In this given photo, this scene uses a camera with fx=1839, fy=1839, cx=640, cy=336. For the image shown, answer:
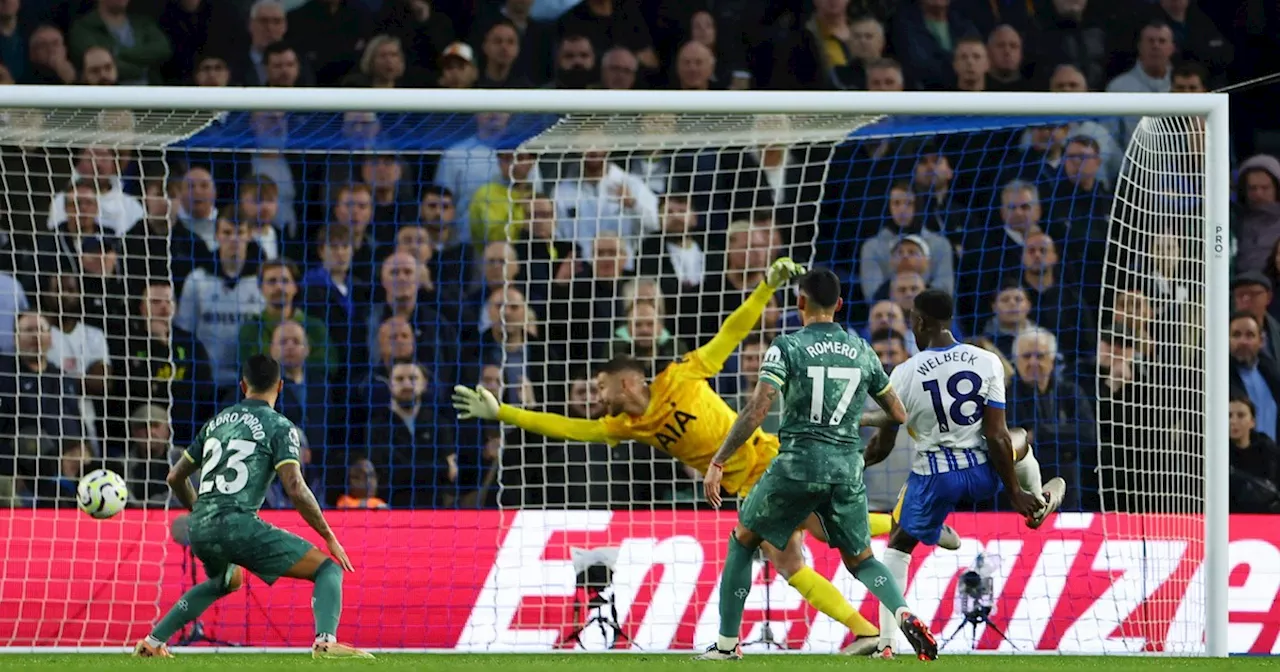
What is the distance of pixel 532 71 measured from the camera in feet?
41.4

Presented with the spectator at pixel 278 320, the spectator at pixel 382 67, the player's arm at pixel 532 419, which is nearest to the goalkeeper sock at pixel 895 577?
the player's arm at pixel 532 419

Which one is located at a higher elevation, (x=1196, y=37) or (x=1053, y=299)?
(x=1196, y=37)

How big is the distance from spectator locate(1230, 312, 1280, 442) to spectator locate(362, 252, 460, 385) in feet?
15.8

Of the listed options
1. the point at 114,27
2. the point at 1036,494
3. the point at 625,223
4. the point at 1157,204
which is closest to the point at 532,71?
the point at 625,223

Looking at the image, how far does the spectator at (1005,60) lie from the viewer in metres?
12.9

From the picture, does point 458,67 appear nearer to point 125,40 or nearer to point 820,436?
point 125,40

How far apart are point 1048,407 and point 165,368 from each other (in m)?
5.17

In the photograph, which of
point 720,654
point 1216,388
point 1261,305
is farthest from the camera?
point 1261,305

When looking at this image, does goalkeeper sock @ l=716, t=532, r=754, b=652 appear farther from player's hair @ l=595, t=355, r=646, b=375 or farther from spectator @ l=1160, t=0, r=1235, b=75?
spectator @ l=1160, t=0, r=1235, b=75

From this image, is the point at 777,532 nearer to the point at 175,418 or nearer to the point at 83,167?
the point at 175,418

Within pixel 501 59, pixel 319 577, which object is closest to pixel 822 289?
pixel 319 577

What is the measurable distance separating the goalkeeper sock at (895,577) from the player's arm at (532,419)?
5.05 ft

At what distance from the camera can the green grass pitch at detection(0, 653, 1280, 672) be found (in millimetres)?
7258

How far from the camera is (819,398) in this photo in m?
7.64
